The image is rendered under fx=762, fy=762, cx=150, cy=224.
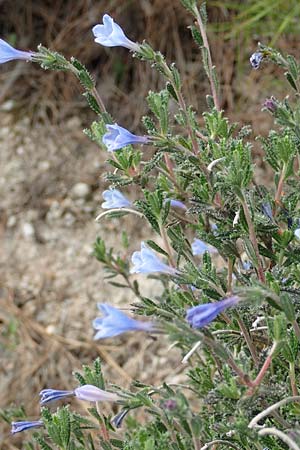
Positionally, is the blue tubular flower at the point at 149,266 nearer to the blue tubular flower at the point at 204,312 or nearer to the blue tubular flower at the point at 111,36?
the blue tubular flower at the point at 204,312

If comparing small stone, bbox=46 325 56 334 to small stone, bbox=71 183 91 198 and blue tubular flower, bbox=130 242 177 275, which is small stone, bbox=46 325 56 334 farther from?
blue tubular flower, bbox=130 242 177 275

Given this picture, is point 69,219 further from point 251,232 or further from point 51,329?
point 251,232

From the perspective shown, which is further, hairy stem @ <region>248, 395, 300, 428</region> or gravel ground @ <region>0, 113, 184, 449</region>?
gravel ground @ <region>0, 113, 184, 449</region>

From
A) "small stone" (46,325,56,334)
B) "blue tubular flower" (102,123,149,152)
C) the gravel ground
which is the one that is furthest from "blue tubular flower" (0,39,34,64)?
"small stone" (46,325,56,334)

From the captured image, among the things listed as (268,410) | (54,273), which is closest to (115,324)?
(268,410)

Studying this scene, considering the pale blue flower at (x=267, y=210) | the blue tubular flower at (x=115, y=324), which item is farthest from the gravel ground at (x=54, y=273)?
the blue tubular flower at (x=115, y=324)

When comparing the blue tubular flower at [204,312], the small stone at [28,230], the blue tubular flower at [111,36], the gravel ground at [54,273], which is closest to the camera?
the blue tubular flower at [204,312]
